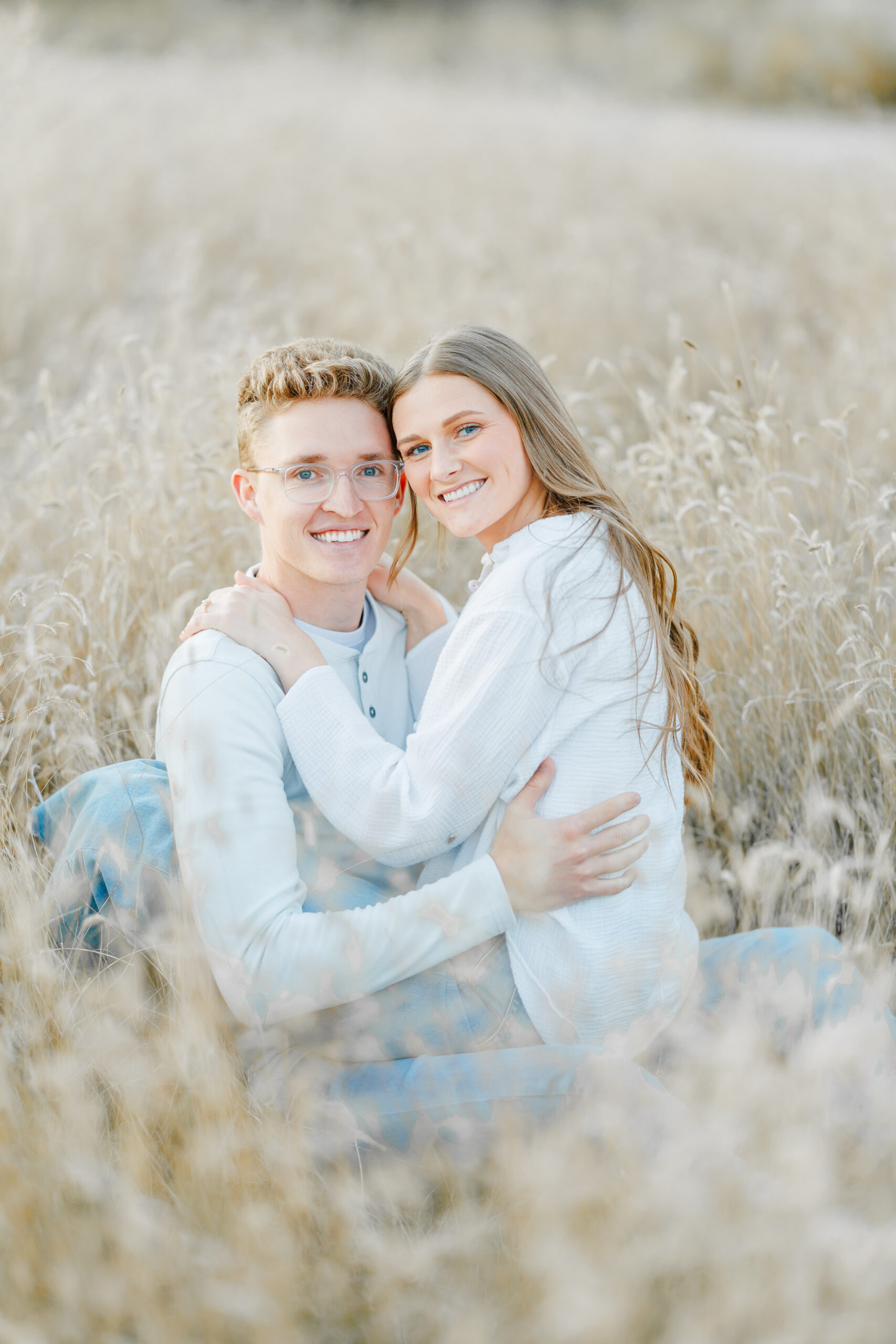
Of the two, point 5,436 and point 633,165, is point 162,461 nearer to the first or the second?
point 5,436

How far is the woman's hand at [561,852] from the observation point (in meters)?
1.71

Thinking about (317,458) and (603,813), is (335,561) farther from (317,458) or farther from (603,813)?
(603,813)

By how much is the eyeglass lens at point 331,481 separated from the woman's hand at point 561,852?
30.7 inches

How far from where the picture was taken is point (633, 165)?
929 cm

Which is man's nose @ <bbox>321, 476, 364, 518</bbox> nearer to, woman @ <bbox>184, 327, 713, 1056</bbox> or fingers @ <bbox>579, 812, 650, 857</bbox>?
woman @ <bbox>184, 327, 713, 1056</bbox>

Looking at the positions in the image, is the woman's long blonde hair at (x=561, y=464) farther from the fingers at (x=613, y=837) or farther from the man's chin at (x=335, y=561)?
the man's chin at (x=335, y=561)

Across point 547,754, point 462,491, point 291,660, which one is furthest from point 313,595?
point 547,754

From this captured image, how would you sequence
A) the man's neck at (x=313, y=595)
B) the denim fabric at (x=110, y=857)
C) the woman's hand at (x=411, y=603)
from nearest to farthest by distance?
the denim fabric at (x=110, y=857) → the man's neck at (x=313, y=595) → the woman's hand at (x=411, y=603)

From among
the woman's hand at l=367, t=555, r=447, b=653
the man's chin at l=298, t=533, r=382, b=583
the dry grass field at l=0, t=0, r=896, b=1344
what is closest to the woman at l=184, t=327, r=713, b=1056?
the man's chin at l=298, t=533, r=382, b=583

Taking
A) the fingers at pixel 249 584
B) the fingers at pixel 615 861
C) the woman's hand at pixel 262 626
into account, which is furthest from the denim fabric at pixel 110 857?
the fingers at pixel 615 861

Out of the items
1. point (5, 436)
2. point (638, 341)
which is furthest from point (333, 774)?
point (638, 341)

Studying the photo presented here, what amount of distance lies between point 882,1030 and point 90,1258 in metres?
1.34

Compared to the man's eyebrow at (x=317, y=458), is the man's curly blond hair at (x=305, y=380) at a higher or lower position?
higher

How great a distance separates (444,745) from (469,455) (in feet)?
2.09
